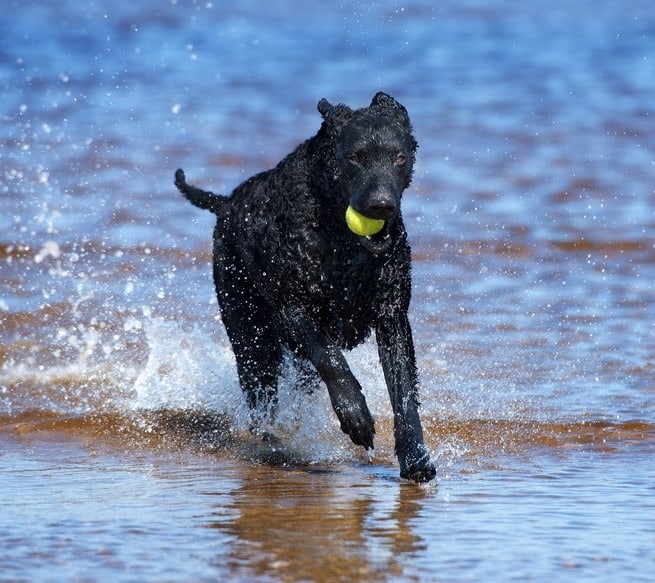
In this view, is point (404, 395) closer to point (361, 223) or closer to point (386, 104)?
point (361, 223)

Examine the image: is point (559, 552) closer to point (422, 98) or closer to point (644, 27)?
point (422, 98)

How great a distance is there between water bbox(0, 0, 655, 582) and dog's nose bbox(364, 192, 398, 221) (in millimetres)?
975

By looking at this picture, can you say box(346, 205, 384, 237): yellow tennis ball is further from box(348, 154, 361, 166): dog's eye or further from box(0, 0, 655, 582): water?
box(0, 0, 655, 582): water

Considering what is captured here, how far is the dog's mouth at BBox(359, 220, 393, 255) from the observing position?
4.95 m

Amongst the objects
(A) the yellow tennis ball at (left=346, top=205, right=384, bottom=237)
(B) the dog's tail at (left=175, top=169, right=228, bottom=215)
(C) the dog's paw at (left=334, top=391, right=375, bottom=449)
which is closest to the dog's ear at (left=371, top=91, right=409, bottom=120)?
(A) the yellow tennis ball at (left=346, top=205, right=384, bottom=237)

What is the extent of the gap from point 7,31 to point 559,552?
18.3 metres

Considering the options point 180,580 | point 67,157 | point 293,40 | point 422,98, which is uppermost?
point 293,40

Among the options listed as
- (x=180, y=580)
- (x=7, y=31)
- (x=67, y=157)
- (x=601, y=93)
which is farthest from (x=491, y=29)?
(x=180, y=580)

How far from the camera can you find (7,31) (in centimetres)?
2066

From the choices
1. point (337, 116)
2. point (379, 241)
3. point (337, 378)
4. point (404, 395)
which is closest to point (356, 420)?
point (337, 378)

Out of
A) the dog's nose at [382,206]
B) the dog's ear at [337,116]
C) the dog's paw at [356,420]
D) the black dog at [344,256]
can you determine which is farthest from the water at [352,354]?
the dog's ear at [337,116]

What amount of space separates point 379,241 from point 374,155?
32 cm

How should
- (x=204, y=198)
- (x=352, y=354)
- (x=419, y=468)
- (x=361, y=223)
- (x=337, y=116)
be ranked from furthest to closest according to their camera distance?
(x=352, y=354), (x=204, y=198), (x=337, y=116), (x=361, y=223), (x=419, y=468)

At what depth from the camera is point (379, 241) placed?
502 cm
